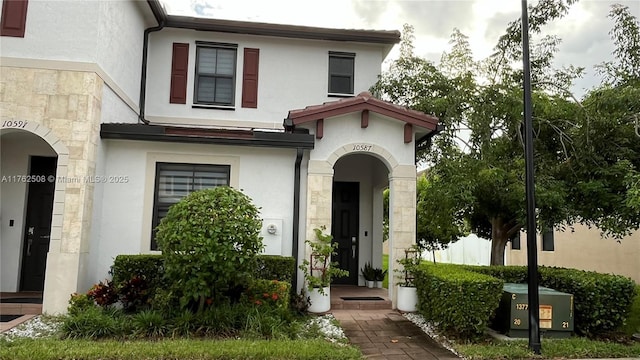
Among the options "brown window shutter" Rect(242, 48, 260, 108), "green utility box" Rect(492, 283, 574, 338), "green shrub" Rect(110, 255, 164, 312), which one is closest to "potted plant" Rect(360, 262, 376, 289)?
"green utility box" Rect(492, 283, 574, 338)

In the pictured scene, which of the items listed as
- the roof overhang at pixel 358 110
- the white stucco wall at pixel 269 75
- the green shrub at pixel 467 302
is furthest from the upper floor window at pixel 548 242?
the green shrub at pixel 467 302

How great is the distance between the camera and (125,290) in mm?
7137

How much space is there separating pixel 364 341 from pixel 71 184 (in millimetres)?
5574

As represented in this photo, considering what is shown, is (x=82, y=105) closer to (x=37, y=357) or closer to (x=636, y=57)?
(x=37, y=357)

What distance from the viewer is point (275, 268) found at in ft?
25.5

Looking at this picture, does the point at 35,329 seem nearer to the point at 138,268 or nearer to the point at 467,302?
the point at 138,268

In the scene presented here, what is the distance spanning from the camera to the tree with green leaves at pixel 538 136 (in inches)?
309

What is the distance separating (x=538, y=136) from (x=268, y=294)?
260 inches

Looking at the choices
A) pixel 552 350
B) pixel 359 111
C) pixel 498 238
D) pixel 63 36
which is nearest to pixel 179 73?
pixel 63 36

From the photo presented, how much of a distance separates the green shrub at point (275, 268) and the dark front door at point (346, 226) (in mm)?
3004

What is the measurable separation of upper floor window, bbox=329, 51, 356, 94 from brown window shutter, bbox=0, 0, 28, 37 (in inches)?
269

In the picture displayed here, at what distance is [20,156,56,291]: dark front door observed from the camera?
8477 millimetres

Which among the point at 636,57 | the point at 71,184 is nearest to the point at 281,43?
the point at 71,184

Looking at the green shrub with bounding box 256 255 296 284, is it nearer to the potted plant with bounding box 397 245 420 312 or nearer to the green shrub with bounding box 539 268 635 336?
the potted plant with bounding box 397 245 420 312
